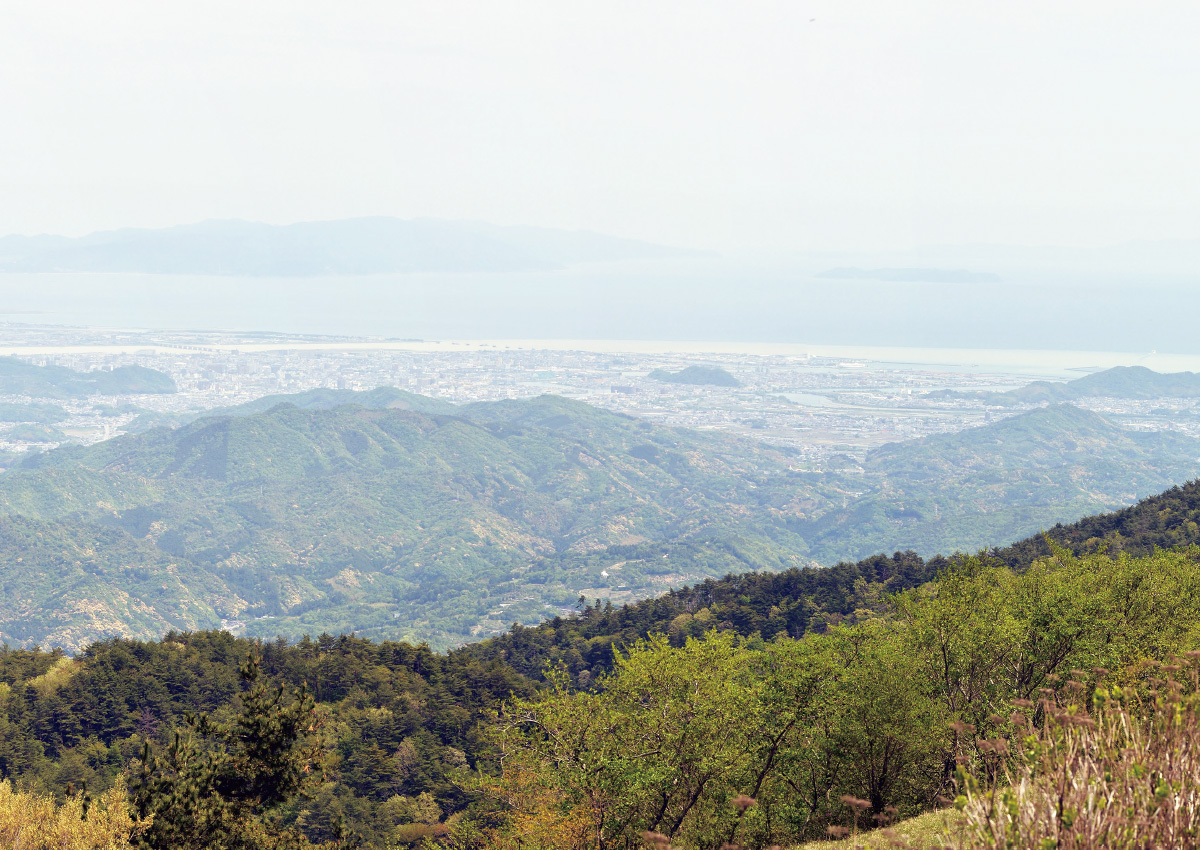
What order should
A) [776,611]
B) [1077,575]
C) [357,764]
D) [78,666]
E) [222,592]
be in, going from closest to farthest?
[1077,575]
[357,764]
[78,666]
[776,611]
[222,592]

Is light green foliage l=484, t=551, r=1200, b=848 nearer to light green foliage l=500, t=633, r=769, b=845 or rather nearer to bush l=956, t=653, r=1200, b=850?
light green foliage l=500, t=633, r=769, b=845

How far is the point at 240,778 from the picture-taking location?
2516 cm

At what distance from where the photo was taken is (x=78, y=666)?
6494cm

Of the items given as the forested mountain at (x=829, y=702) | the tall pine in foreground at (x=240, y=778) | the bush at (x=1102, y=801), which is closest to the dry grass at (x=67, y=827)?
the forested mountain at (x=829, y=702)

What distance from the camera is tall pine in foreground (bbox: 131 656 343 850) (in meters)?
22.5

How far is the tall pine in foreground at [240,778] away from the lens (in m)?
22.5

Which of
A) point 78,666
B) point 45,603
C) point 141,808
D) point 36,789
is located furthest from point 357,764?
point 45,603

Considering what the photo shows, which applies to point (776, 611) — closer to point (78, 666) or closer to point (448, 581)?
point (78, 666)

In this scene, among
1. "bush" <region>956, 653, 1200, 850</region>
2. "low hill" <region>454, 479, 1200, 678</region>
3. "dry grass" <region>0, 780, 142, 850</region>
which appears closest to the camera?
"bush" <region>956, 653, 1200, 850</region>

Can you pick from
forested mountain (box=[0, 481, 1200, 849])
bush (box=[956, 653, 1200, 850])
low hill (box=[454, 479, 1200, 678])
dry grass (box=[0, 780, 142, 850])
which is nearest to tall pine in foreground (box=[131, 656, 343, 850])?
forested mountain (box=[0, 481, 1200, 849])

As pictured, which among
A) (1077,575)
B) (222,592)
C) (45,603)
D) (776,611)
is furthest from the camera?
(222,592)

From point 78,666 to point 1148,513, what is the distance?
9059cm

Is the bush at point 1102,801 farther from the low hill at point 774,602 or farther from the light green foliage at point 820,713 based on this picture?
the low hill at point 774,602

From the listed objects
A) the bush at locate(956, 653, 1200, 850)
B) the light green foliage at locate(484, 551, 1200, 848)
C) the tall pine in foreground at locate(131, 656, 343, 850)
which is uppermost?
the bush at locate(956, 653, 1200, 850)
